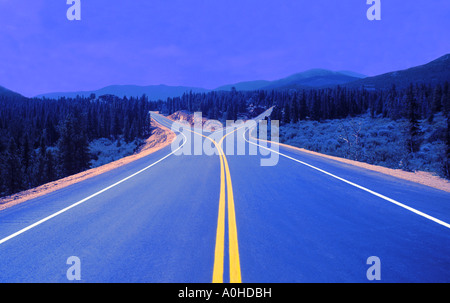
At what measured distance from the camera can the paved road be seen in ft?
10.7

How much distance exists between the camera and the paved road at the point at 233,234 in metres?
3.25

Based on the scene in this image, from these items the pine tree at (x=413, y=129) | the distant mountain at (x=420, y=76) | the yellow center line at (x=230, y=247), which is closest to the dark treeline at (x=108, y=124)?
the pine tree at (x=413, y=129)

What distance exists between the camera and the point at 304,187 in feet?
25.9

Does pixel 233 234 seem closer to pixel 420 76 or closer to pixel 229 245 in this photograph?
pixel 229 245

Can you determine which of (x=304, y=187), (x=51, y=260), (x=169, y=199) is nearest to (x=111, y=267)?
(x=51, y=260)

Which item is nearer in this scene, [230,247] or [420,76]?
[230,247]

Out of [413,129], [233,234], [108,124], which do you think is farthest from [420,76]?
[233,234]

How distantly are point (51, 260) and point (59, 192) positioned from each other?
18.0ft

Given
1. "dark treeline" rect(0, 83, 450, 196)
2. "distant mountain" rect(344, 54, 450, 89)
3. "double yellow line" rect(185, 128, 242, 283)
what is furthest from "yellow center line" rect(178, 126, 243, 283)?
"distant mountain" rect(344, 54, 450, 89)

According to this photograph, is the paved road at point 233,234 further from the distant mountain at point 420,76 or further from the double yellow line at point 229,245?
the distant mountain at point 420,76

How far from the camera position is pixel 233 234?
14.5ft

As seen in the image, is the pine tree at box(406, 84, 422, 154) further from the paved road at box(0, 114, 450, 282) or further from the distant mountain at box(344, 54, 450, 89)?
the distant mountain at box(344, 54, 450, 89)

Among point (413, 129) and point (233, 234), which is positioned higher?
point (413, 129)

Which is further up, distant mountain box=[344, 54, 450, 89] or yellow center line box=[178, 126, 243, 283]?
distant mountain box=[344, 54, 450, 89]
